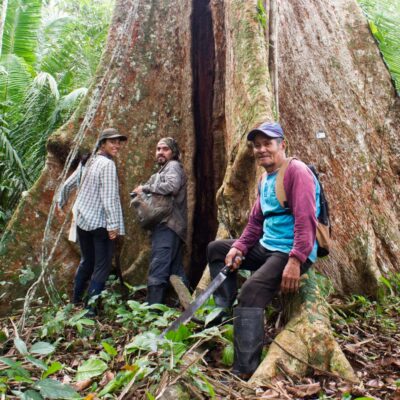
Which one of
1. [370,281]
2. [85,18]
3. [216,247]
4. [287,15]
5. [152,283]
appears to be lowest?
[152,283]

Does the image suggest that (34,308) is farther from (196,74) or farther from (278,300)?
(196,74)

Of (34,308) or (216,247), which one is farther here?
(34,308)

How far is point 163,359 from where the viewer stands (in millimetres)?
2562

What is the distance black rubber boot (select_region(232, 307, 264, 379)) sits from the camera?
2.91 meters

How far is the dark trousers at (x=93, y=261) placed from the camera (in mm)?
4820

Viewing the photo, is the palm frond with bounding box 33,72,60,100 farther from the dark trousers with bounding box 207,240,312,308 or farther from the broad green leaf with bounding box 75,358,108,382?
the broad green leaf with bounding box 75,358,108,382

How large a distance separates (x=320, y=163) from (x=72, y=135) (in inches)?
114

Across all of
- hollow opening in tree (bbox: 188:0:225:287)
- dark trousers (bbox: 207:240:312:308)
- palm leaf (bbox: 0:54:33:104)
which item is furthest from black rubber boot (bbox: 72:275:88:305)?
palm leaf (bbox: 0:54:33:104)

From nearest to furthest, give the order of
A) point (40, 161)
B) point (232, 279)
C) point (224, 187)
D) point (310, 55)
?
1. point (232, 279)
2. point (224, 187)
3. point (310, 55)
4. point (40, 161)

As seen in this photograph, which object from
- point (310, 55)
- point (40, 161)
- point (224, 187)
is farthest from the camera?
point (40, 161)

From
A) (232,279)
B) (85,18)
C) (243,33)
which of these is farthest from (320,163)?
(85,18)

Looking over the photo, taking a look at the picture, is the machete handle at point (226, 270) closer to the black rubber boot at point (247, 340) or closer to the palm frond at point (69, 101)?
the black rubber boot at point (247, 340)

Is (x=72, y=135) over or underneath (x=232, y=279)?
over

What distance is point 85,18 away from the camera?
12297mm
